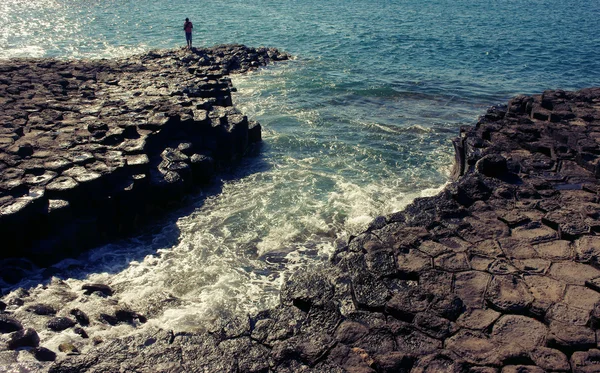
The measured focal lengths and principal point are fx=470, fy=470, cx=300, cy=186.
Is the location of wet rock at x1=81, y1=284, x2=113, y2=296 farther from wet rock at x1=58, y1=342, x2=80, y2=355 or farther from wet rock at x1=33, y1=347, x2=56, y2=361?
wet rock at x1=33, y1=347, x2=56, y2=361

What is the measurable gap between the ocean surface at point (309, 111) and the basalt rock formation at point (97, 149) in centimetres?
62

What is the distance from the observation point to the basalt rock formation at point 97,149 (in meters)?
9.56

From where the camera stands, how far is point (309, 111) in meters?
20.3

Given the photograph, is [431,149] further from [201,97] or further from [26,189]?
[26,189]

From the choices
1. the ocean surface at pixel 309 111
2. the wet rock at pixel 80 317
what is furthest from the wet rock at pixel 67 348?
the ocean surface at pixel 309 111

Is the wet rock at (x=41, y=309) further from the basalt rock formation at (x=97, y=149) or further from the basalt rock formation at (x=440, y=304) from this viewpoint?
the basalt rock formation at (x=97, y=149)

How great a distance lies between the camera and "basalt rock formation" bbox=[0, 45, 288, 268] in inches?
376

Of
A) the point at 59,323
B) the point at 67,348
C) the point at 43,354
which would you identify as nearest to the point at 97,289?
the point at 59,323

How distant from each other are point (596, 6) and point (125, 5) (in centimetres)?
5670

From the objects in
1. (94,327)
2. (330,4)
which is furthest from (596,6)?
(94,327)

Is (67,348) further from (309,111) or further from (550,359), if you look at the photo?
(309,111)

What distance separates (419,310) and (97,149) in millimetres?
8937

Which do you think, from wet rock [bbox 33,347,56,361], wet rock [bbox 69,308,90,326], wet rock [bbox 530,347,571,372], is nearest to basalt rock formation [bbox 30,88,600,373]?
wet rock [bbox 530,347,571,372]

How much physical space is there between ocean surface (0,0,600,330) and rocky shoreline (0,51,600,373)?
133 cm
